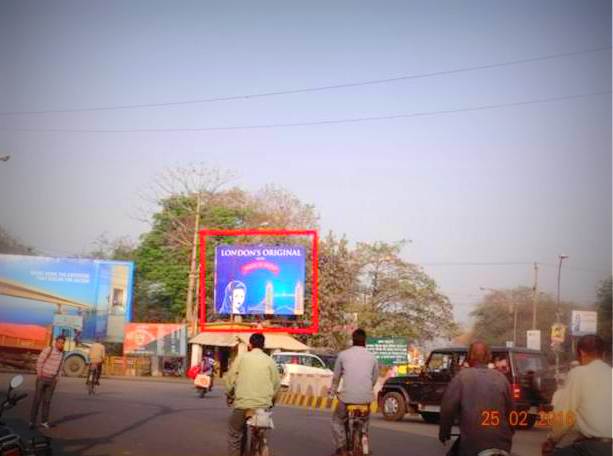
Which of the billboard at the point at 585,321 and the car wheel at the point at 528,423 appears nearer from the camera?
the car wheel at the point at 528,423

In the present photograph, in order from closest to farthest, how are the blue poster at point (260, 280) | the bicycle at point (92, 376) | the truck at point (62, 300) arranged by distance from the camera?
the bicycle at point (92, 376) < the truck at point (62, 300) < the blue poster at point (260, 280)

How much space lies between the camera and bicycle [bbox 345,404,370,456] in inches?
364

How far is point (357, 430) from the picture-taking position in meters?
9.29

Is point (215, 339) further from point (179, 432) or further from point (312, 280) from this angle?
point (179, 432)

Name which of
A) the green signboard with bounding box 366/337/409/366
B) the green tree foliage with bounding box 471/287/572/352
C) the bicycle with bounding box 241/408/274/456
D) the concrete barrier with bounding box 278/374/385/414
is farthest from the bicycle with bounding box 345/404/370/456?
the green tree foliage with bounding box 471/287/572/352

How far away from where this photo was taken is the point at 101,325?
154 feet

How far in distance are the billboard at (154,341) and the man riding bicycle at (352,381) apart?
35.5 m

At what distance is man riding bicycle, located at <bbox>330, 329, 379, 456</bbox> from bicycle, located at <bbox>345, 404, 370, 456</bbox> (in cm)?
5

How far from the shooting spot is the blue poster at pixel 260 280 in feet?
143

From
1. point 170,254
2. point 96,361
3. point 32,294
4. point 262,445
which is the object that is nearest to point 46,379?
point 262,445

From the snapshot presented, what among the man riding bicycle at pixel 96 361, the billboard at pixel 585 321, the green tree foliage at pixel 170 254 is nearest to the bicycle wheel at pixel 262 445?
the man riding bicycle at pixel 96 361

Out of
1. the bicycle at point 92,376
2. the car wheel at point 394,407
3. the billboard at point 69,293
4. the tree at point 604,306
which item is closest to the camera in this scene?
the car wheel at point 394,407

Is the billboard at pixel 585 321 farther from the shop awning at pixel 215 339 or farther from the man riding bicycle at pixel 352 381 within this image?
the man riding bicycle at pixel 352 381

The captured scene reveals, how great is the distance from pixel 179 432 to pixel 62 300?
3418 centimetres
